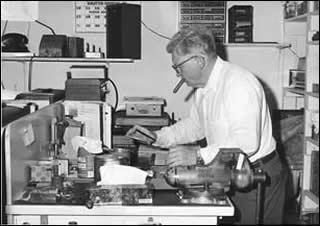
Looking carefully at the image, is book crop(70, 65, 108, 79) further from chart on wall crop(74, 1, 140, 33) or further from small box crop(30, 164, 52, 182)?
small box crop(30, 164, 52, 182)

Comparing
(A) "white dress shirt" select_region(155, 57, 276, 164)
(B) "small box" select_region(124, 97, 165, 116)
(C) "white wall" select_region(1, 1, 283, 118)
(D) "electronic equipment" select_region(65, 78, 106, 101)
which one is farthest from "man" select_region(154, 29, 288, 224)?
(C) "white wall" select_region(1, 1, 283, 118)

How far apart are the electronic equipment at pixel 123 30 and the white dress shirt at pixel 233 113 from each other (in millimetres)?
1149

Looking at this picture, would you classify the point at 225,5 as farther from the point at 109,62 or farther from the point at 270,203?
the point at 270,203

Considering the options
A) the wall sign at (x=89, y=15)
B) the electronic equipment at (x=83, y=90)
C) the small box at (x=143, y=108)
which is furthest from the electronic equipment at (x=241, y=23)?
the electronic equipment at (x=83, y=90)

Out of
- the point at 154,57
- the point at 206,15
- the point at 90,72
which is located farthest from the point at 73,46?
the point at 206,15

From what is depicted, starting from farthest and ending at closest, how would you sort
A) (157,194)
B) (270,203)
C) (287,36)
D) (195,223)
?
(287,36)
(270,203)
(157,194)
(195,223)

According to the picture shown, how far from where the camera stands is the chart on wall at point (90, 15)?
3.84 metres

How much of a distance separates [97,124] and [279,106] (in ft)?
5.82

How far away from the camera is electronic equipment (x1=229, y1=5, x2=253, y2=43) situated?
380 cm

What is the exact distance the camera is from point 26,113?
6.97ft

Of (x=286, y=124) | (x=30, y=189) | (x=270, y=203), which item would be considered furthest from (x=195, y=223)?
(x=286, y=124)

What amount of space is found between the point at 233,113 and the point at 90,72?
1.89 meters

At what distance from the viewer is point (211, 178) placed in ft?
5.88

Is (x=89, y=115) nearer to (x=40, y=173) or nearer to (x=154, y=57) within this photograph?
(x=40, y=173)
